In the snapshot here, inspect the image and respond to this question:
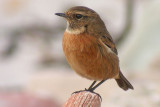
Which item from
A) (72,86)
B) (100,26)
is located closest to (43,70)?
(72,86)

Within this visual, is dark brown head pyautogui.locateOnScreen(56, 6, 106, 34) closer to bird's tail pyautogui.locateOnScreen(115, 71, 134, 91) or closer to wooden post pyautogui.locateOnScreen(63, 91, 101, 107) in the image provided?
bird's tail pyautogui.locateOnScreen(115, 71, 134, 91)

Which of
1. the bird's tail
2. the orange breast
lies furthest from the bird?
the bird's tail

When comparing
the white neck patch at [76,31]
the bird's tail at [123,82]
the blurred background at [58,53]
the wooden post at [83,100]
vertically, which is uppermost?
the wooden post at [83,100]

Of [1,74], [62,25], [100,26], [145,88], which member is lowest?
[1,74]

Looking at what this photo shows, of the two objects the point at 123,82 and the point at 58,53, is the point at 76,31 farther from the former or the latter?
the point at 58,53

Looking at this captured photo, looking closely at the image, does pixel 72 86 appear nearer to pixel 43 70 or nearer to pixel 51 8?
pixel 43 70

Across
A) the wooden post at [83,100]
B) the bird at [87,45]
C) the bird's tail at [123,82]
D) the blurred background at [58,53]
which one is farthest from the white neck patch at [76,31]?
the blurred background at [58,53]

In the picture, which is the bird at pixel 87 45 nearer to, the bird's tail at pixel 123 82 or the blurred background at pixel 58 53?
the bird's tail at pixel 123 82

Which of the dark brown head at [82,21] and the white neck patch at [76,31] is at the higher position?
the dark brown head at [82,21]
